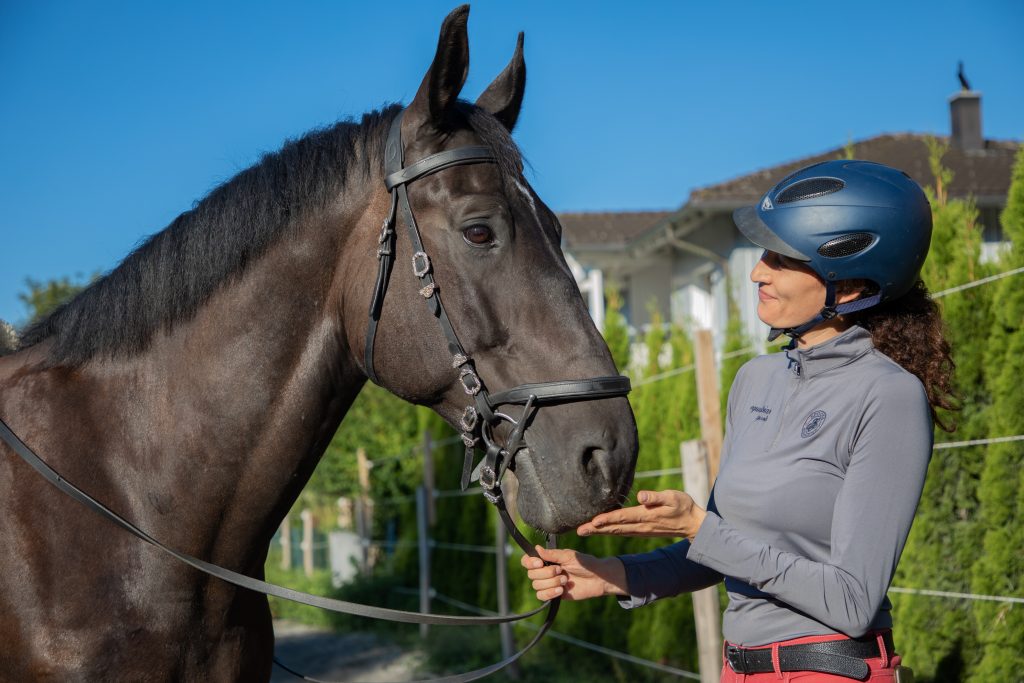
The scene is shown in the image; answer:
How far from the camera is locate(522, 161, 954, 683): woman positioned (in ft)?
5.83

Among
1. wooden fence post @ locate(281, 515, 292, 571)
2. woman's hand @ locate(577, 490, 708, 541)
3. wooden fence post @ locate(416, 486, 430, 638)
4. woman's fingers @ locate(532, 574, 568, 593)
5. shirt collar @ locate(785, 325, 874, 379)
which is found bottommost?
wooden fence post @ locate(281, 515, 292, 571)

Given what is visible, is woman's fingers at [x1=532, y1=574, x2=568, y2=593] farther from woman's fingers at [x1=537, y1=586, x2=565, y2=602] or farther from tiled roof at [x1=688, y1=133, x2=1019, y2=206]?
tiled roof at [x1=688, y1=133, x2=1019, y2=206]

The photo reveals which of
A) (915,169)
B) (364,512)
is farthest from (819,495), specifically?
(915,169)

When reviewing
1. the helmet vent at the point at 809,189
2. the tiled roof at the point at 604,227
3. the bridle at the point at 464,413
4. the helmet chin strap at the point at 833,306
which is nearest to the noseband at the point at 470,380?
the bridle at the point at 464,413

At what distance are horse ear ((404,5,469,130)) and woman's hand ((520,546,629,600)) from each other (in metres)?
1.12

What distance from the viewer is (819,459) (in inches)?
75.5

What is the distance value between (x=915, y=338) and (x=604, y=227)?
1985cm

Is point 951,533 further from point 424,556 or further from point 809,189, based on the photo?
point 424,556

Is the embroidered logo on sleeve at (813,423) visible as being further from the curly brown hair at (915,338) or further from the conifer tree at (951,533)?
the conifer tree at (951,533)

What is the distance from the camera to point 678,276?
707 inches

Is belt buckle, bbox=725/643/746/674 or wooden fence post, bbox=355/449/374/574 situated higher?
belt buckle, bbox=725/643/746/674

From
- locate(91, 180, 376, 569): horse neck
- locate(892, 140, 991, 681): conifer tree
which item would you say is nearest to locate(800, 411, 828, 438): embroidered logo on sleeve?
locate(91, 180, 376, 569): horse neck

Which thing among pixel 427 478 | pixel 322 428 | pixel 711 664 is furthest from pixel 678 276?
pixel 322 428

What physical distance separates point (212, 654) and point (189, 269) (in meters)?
0.98
